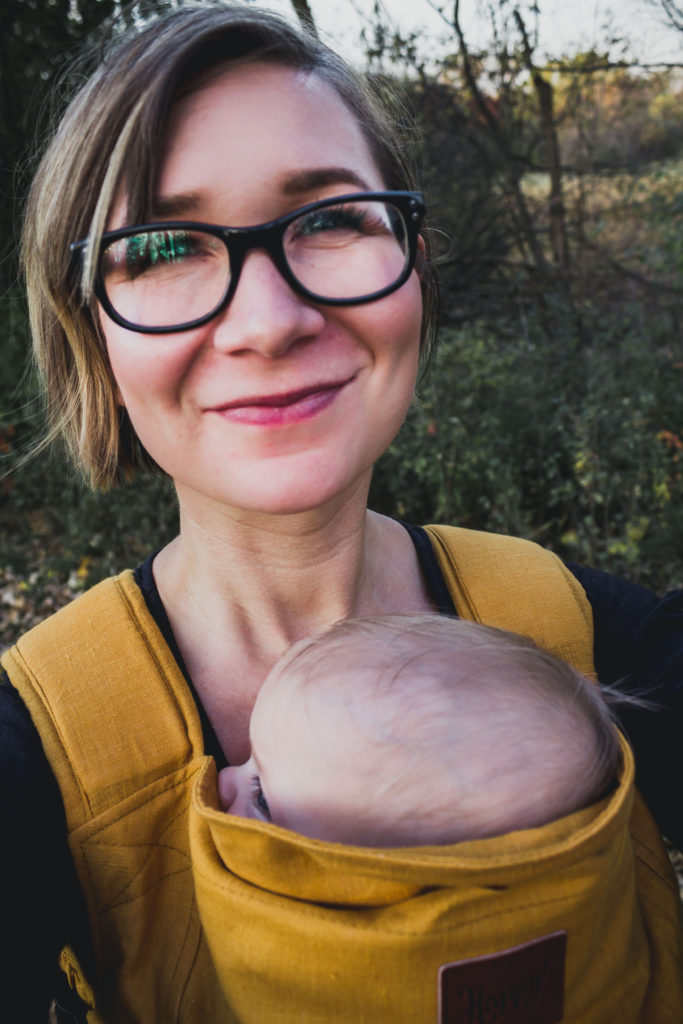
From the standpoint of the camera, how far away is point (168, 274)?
1.31 m

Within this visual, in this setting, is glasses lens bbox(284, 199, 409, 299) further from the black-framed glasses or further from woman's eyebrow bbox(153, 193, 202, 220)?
woman's eyebrow bbox(153, 193, 202, 220)

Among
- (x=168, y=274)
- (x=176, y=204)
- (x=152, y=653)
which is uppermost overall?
(x=176, y=204)

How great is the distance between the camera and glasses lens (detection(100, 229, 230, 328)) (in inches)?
50.9

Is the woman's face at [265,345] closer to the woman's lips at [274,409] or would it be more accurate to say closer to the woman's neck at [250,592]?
the woman's lips at [274,409]

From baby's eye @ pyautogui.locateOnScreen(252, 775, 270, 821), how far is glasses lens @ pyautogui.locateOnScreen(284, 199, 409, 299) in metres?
0.84

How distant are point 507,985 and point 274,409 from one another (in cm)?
95

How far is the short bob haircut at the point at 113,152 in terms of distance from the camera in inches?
50.6

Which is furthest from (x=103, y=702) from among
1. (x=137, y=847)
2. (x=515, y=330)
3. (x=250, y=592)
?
(x=515, y=330)

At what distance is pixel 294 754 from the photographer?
1263 mm

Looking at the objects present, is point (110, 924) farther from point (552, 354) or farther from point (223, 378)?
point (552, 354)

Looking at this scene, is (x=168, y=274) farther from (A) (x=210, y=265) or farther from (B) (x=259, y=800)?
(B) (x=259, y=800)

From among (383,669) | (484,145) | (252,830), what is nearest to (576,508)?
(383,669)

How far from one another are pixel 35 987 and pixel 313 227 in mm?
1285


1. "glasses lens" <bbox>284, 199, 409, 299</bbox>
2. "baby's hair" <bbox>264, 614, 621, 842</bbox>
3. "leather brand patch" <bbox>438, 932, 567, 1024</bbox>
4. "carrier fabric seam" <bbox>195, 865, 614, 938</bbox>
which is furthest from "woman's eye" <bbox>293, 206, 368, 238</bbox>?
"leather brand patch" <bbox>438, 932, 567, 1024</bbox>
